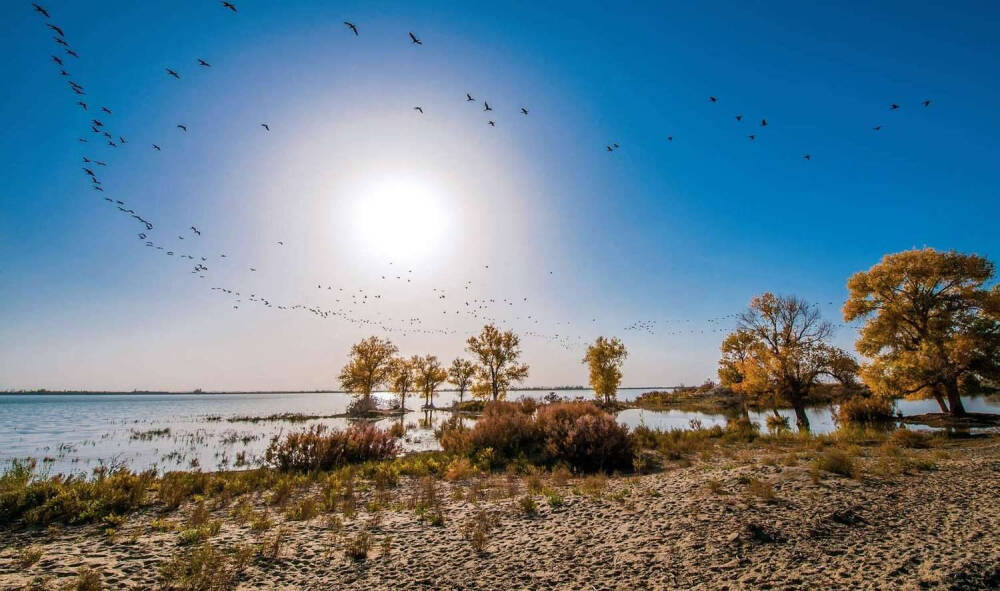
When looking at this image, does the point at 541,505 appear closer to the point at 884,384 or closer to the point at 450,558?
the point at 450,558

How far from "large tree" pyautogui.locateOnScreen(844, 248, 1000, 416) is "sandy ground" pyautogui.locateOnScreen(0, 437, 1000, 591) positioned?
18700 millimetres

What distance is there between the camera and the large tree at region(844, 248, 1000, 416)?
22141 millimetres

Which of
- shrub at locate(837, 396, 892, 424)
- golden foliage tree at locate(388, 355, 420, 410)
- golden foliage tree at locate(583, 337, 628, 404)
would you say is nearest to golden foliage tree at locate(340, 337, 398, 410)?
golden foliage tree at locate(388, 355, 420, 410)

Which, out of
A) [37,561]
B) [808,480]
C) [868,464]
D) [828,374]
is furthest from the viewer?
[828,374]

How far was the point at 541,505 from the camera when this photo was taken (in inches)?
342

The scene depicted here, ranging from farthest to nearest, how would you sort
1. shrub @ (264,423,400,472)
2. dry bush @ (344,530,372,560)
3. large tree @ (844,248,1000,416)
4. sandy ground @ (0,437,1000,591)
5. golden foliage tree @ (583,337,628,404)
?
golden foliage tree @ (583,337,628,404), large tree @ (844,248,1000,416), shrub @ (264,423,400,472), dry bush @ (344,530,372,560), sandy ground @ (0,437,1000,591)

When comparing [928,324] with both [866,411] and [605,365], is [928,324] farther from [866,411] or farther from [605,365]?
[605,365]

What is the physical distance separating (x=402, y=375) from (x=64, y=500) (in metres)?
54.5

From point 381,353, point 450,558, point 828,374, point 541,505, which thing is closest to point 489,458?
point 541,505

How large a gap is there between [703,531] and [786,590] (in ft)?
5.75

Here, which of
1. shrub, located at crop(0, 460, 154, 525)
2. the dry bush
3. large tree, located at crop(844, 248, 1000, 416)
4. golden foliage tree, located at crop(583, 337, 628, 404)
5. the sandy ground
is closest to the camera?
the sandy ground

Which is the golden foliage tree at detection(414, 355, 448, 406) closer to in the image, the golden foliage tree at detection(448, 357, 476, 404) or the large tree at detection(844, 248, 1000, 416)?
the golden foliage tree at detection(448, 357, 476, 404)

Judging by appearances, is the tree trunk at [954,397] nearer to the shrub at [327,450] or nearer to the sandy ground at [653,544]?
the sandy ground at [653,544]

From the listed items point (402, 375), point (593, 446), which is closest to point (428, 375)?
point (402, 375)
